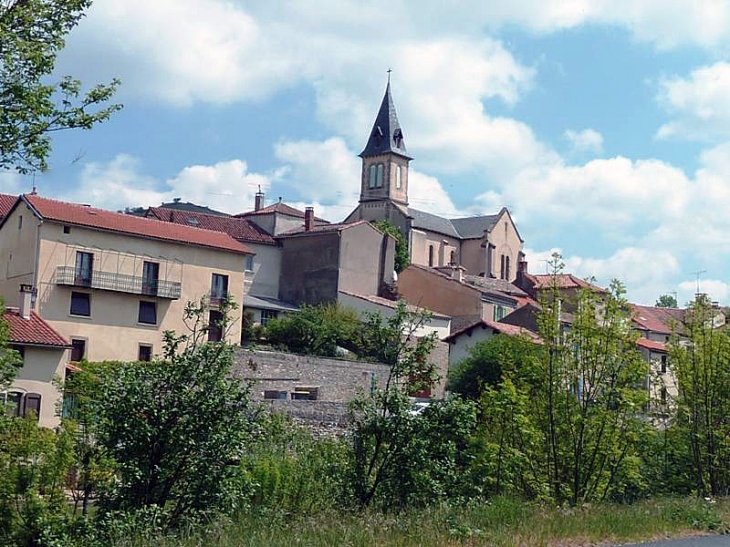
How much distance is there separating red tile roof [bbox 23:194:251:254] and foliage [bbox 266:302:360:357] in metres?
4.63

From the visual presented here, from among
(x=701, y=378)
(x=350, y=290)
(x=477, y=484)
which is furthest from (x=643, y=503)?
(x=350, y=290)

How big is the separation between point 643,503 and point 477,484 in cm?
238

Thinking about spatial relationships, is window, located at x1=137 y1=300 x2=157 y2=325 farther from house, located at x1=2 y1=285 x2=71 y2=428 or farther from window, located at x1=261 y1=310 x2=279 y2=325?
house, located at x1=2 y1=285 x2=71 y2=428

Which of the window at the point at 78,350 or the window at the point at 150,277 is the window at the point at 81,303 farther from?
the window at the point at 150,277

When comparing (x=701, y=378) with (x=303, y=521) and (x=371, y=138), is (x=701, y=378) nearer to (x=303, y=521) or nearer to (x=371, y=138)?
(x=303, y=521)

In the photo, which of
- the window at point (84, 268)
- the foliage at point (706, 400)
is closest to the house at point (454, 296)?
the window at point (84, 268)

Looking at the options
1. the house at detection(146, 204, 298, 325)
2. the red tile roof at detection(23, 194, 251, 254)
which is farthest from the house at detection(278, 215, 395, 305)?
the red tile roof at detection(23, 194, 251, 254)

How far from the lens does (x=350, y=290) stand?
59656mm

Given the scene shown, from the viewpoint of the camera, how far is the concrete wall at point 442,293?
6209cm

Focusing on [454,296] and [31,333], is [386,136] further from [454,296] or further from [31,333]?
[31,333]

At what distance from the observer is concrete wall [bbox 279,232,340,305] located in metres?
58.8

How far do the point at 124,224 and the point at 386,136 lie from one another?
197 ft

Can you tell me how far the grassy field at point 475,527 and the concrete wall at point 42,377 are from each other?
22.8 metres

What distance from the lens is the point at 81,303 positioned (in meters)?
41.5
